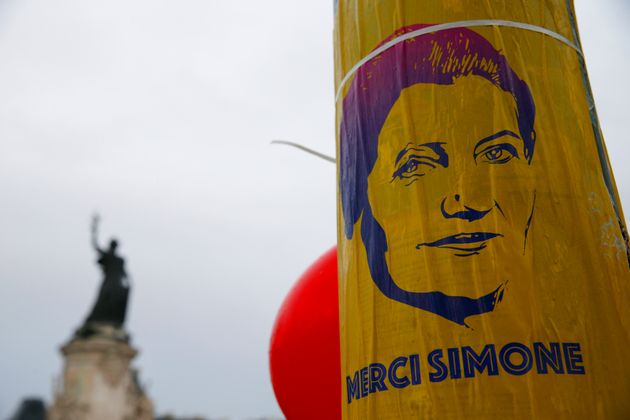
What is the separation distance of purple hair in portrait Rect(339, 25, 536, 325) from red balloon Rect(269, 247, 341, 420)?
1.24 meters

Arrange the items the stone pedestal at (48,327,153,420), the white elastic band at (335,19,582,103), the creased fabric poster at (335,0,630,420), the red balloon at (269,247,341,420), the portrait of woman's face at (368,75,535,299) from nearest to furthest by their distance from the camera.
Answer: the creased fabric poster at (335,0,630,420) < the portrait of woman's face at (368,75,535,299) < the white elastic band at (335,19,582,103) < the red balloon at (269,247,341,420) < the stone pedestal at (48,327,153,420)

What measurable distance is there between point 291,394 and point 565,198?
230 centimetres

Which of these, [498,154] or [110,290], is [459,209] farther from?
[110,290]

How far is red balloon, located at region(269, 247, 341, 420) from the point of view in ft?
12.2

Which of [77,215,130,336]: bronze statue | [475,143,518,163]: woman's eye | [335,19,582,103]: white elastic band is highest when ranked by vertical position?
[77,215,130,336]: bronze statue

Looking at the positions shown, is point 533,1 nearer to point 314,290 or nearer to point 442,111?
point 442,111

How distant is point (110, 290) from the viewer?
17.0 meters

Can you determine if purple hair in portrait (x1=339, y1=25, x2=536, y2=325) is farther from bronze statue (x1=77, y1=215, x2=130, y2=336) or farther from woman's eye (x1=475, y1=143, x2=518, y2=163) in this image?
bronze statue (x1=77, y1=215, x2=130, y2=336)

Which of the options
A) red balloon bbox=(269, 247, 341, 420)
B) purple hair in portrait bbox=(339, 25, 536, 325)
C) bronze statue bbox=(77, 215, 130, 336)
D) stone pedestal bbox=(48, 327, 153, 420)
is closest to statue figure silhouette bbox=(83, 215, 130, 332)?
bronze statue bbox=(77, 215, 130, 336)

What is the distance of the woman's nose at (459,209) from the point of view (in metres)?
2.32

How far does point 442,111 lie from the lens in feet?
8.25

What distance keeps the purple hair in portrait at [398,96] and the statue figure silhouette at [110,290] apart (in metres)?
13.8

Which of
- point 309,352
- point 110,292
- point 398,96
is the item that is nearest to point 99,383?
point 110,292

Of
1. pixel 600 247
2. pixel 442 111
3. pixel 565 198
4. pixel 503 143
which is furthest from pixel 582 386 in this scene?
pixel 442 111
